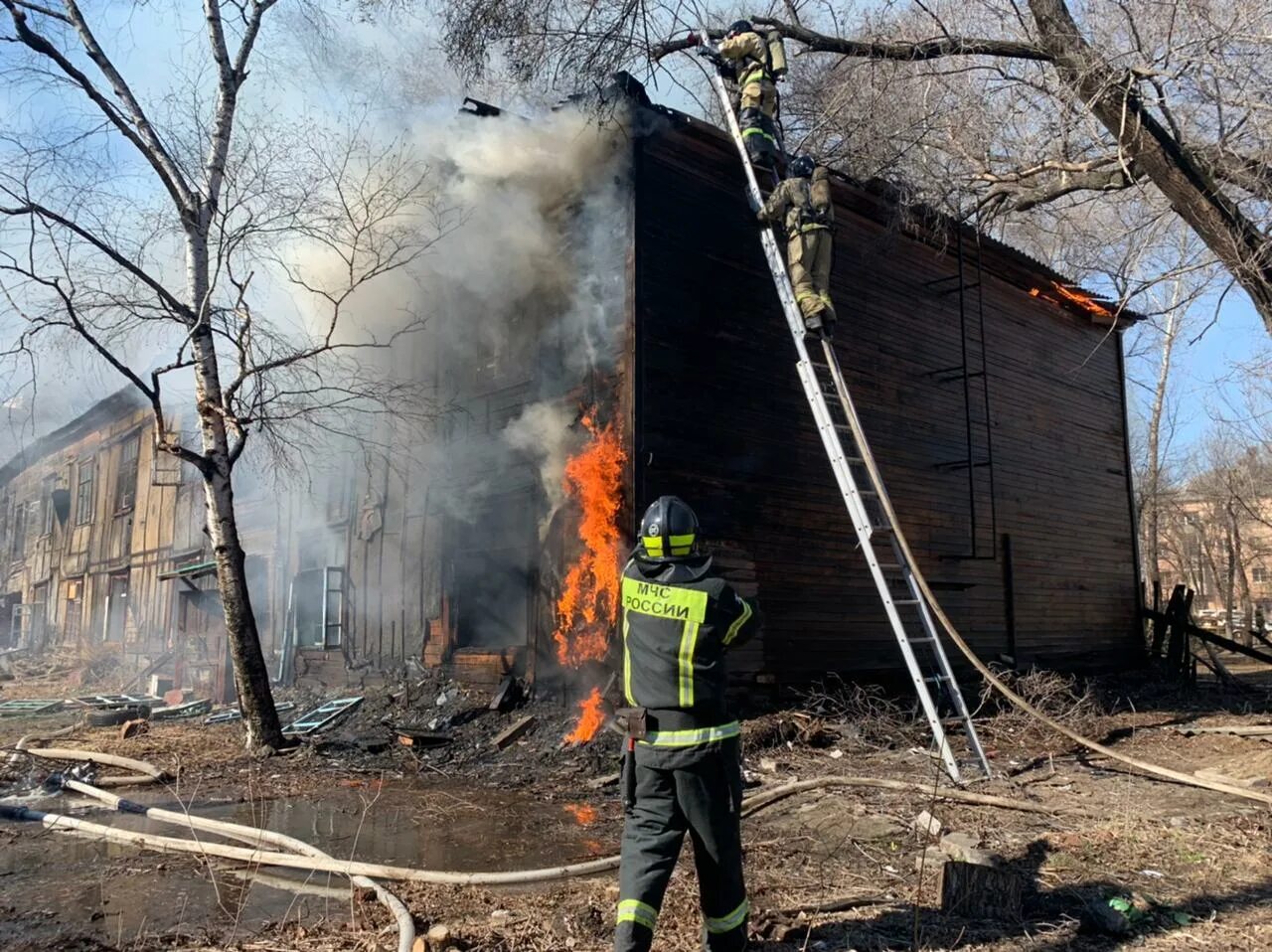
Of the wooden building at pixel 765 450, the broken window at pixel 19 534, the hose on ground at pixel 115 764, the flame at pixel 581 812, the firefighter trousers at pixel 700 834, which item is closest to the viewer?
the firefighter trousers at pixel 700 834

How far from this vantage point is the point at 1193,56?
6.86 meters

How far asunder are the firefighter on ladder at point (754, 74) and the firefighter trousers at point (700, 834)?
708 centimetres

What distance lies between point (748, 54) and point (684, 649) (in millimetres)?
7336

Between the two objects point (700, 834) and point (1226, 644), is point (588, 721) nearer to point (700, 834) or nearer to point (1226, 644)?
point (700, 834)

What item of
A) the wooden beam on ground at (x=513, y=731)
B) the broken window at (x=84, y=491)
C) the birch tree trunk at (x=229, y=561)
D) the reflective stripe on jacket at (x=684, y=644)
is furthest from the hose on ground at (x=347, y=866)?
the broken window at (x=84, y=491)

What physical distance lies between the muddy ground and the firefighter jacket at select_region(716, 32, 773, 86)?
6.56m

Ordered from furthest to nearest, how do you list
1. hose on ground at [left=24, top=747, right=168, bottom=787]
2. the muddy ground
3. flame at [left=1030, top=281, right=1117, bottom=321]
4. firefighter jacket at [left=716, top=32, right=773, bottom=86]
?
flame at [left=1030, top=281, right=1117, bottom=321]
firefighter jacket at [left=716, top=32, right=773, bottom=86]
hose on ground at [left=24, top=747, right=168, bottom=787]
the muddy ground

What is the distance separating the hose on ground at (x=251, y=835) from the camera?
367 cm

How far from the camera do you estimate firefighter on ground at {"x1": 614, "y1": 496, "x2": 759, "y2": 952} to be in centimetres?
339

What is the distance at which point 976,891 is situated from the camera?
4.06 metres

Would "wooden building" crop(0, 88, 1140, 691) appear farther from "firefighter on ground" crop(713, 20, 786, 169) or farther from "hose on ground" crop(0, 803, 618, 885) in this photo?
"hose on ground" crop(0, 803, 618, 885)

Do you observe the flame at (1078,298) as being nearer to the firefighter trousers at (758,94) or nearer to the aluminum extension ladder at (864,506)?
the aluminum extension ladder at (864,506)

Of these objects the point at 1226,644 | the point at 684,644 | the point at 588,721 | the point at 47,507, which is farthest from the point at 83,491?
the point at 1226,644

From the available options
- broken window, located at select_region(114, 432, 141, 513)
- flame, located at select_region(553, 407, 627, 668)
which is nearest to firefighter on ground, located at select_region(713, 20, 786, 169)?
flame, located at select_region(553, 407, 627, 668)
